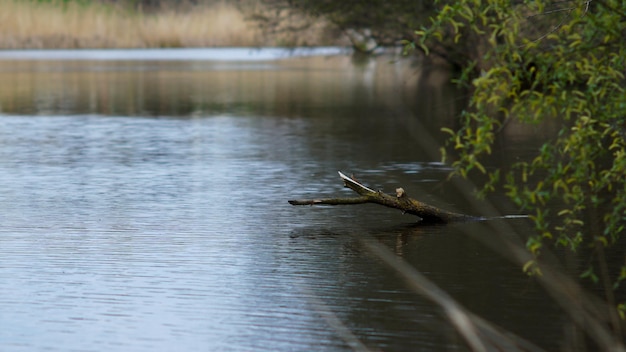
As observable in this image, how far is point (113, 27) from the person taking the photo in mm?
52969

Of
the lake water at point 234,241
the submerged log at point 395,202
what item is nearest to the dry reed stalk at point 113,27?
the lake water at point 234,241

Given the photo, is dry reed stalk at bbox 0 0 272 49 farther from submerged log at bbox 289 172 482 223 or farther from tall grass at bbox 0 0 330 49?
submerged log at bbox 289 172 482 223

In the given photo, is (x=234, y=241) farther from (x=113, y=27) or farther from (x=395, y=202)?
(x=113, y=27)

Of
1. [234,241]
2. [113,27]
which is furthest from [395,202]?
[113,27]

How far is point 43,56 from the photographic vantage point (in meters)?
50.8

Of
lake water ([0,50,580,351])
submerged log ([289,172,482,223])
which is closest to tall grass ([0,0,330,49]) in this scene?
lake water ([0,50,580,351])

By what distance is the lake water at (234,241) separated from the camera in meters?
6.86

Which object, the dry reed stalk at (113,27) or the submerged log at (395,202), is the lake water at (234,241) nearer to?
the submerged log at (395,202)

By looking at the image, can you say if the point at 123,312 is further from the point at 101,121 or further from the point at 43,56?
the point at 43,56

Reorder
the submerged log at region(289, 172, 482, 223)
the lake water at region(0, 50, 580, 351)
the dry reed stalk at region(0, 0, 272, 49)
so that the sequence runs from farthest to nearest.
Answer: the dry reed stalk at region(0, 0, 272, 49)
the submerged log at region(289, 172, 482, 223)
the lake water at region(0, 50, 580, 351)

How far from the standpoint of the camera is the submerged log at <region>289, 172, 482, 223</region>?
396 inches

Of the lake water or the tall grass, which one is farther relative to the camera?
the tall grass

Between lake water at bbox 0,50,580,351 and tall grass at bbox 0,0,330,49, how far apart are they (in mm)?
28986

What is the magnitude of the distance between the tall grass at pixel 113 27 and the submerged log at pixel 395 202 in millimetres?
39935
